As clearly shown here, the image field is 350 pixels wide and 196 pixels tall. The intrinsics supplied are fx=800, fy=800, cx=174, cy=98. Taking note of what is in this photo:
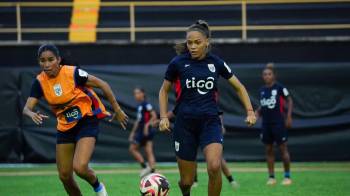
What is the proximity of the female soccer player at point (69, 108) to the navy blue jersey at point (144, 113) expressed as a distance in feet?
Result: 29.3

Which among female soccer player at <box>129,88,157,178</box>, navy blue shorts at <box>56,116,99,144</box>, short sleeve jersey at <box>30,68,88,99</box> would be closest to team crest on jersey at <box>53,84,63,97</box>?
short sleeve jersey at <box>30,68,88,99</box>

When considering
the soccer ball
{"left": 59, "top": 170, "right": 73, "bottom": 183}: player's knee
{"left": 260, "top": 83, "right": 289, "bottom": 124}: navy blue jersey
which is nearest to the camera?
the soccer ball

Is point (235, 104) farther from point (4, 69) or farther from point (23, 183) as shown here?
point (23, 183)

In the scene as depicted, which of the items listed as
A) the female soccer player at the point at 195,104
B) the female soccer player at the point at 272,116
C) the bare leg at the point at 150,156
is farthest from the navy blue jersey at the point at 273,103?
the female soccer player at the point at 195,104

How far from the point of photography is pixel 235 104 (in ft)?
Answer: 74.1

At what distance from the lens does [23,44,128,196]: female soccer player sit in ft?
33.3

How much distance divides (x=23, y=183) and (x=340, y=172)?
23.7 ft

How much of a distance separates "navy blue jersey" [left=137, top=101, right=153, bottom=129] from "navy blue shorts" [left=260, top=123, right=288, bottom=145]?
3.92 metres

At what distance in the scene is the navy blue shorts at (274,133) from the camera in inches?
635

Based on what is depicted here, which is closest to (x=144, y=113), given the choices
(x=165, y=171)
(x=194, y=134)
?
(x=165, y=171)

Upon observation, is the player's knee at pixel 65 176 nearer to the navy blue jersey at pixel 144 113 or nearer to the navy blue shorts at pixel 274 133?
the navy blue shorts at pixel 274 133

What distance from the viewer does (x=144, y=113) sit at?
1945cm

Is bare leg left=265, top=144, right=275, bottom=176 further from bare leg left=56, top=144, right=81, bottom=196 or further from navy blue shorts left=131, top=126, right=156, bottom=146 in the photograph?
bare leg left=56, top=144, right=81, bottom=196

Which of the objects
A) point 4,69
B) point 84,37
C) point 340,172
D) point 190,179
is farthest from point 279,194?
point 84,37
